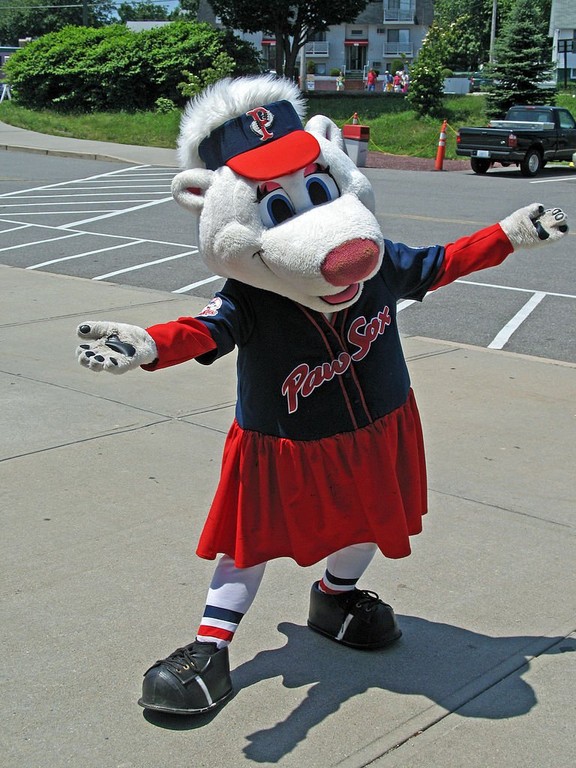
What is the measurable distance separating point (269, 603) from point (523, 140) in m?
19.1

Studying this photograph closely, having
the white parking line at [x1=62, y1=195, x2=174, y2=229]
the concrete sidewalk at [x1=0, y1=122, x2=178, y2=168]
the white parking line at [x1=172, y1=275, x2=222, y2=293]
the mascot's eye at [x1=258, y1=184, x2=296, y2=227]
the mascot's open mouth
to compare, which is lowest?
the concrete sidewalk at [x1=0, y1=122, x2=178, y2=168]

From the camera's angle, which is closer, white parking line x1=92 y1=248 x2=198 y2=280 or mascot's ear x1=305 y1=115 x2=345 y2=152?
mascot's ear x1=305 y1=115 x2=345 y2=152

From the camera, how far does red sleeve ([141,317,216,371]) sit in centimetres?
262

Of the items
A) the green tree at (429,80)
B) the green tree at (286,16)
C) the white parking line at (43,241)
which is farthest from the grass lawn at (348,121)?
the white parking line at (43,241)

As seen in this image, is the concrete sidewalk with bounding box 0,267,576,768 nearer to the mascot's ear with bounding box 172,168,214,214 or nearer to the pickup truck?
the mascot's ear with bounding box 172,168,214,214

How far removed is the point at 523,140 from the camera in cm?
2095

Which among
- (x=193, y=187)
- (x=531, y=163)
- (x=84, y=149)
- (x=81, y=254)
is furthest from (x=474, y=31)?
(x=193, y=187)

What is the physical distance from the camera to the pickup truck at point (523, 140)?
2097 centimetres

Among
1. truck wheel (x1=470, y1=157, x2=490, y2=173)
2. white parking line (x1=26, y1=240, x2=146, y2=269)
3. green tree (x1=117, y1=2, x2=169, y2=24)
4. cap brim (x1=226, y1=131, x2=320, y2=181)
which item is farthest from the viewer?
green tree (x1=117, y1=2, x2=169, y2=24)

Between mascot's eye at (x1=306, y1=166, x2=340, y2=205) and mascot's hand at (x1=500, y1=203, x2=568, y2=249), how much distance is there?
602 mm

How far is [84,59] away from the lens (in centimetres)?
3188

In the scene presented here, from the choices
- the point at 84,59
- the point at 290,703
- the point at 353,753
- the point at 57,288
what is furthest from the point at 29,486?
the point at 84,59

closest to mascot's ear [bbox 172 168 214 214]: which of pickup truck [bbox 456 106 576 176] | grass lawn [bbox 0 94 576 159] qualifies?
pickup truck [bbox 456 106 576 176]

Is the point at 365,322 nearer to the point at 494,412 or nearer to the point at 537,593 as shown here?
the point at 537,593
